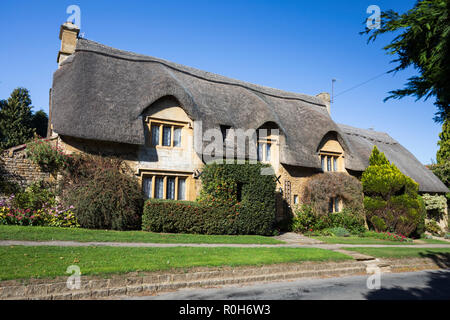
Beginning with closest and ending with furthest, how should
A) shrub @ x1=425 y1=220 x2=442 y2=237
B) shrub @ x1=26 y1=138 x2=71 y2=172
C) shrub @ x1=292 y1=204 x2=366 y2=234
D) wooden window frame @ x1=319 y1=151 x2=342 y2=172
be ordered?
shrub @ x1=26 y1=138 x2=71 y2=172 < shrub @ x1=292 y1=204 x2=366 y2=234 < wooden window frame @ x1=319 y1=151 x2=342 y2=172 < shrub @ x1=425 y1=220 x2=442 y2=237

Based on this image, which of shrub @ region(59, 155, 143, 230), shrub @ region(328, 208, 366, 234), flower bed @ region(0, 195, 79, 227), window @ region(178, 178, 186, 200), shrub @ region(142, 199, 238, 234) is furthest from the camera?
shrub @ region(328, 208, 366, 234)

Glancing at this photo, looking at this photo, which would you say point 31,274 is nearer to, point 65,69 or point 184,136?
point 184,136

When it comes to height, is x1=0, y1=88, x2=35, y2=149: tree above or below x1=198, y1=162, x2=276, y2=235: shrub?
above

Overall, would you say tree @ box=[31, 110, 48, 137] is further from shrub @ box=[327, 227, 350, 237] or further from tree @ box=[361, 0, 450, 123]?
tree @ box=[361, 0, 450, 123]

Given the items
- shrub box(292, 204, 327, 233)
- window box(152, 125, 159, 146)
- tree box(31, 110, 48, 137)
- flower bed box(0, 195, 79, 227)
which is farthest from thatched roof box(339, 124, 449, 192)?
tree box(31, 110, 48, 137)

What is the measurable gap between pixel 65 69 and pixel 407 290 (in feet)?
55.7

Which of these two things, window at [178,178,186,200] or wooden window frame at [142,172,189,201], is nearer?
wooden window frame at [142,172,189,201]

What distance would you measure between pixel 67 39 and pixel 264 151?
1243 centimetres

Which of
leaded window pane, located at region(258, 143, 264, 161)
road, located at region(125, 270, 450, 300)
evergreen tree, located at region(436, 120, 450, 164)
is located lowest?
road, located at region(125, 270, 450, 300)

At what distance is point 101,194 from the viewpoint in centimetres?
1271

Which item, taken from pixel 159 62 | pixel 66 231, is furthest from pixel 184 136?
pixel 66 231

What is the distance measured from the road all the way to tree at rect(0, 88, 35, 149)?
29.9 m

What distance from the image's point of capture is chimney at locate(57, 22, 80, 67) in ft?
Result: 55.8

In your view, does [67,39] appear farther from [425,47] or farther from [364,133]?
[364,133]
